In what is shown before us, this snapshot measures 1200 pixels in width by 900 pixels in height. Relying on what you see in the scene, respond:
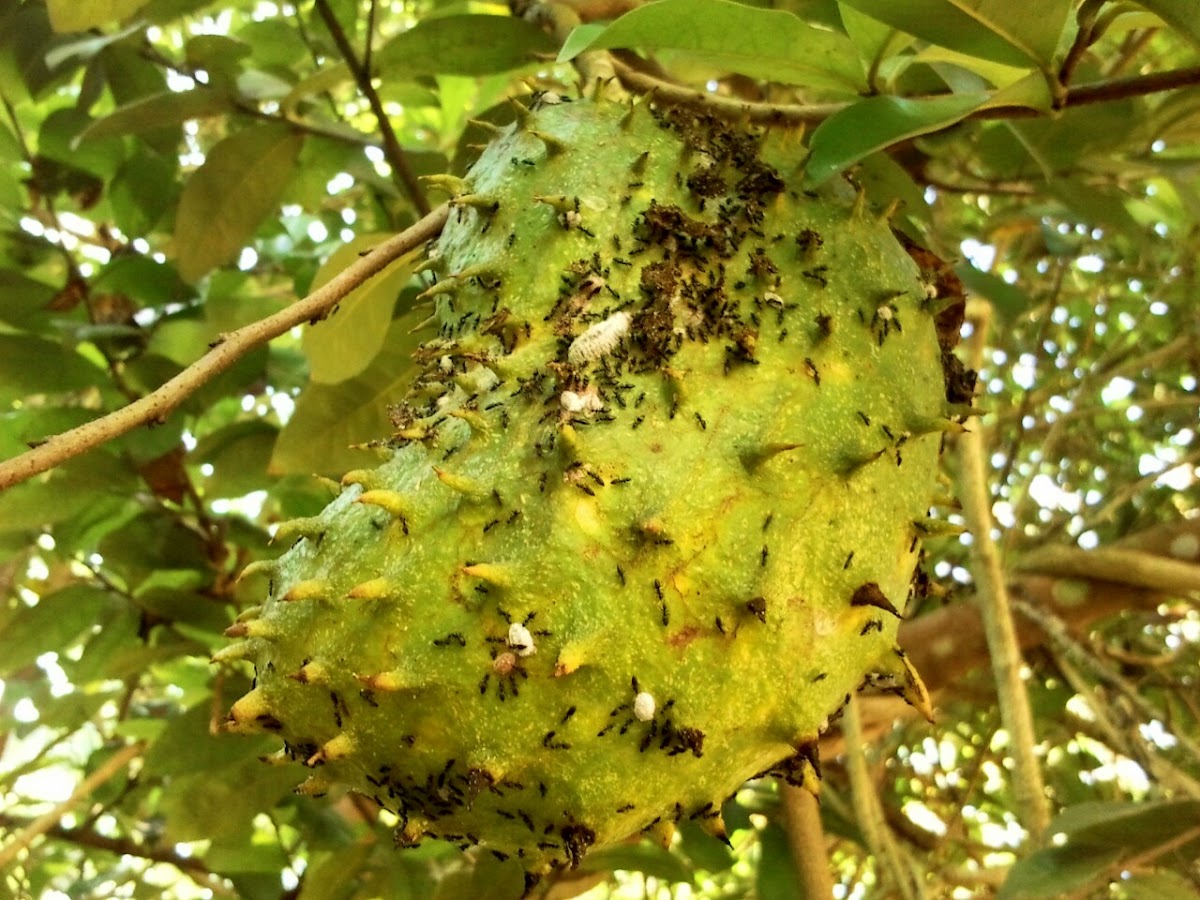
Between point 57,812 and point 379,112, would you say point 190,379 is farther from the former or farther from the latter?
point 57,812

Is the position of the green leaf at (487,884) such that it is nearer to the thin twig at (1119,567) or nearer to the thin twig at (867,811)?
the thin twig at (867,811)

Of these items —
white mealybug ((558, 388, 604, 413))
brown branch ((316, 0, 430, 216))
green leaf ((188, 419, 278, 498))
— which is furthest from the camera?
green leaf ((188, 419, 278, 498))

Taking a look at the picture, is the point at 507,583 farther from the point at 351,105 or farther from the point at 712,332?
the point at 351,105

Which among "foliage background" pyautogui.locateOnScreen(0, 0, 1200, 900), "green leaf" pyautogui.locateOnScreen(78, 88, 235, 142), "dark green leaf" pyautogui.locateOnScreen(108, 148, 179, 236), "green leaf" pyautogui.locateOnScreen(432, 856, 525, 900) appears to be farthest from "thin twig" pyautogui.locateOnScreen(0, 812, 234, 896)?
"green leaf" pyautogui.locateOnScreen(78, 88, 235, 142)

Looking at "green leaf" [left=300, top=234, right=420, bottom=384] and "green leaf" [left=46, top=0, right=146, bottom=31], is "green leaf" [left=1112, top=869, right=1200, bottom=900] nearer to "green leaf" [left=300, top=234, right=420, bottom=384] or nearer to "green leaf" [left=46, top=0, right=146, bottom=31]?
"green leaf" [left=300, top=234, right=420, bottom=384]

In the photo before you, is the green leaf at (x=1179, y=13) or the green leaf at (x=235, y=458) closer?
the green leaf at (x=1179, y=13)

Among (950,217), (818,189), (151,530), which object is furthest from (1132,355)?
(151,530)

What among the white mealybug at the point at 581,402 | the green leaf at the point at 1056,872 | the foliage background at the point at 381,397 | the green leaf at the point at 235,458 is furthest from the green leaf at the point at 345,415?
the green leaf at the point at 1056,872
